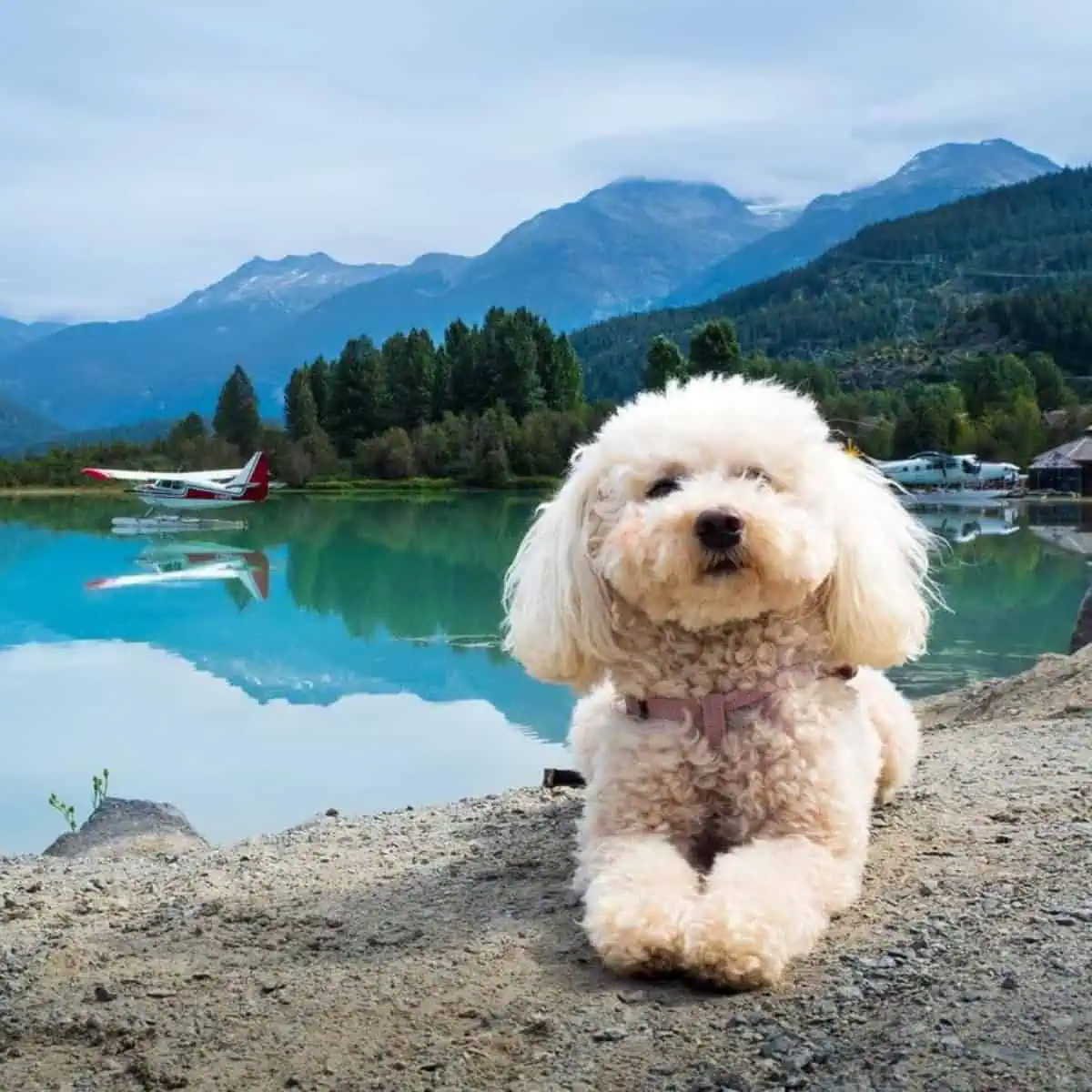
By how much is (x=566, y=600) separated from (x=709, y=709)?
1.50ft

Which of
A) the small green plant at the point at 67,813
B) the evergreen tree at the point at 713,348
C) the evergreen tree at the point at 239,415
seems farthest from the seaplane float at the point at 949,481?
the small green plant at the point at 67,813

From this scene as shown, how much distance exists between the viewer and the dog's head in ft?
9.34

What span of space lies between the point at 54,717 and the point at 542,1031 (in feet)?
38.2

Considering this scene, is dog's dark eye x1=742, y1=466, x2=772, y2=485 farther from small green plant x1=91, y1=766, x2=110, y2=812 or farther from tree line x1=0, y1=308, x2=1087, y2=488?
tree line x1=0, y1=308, x2=1087, y2=488

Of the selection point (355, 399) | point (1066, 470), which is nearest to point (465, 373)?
Result: point (355, 399)

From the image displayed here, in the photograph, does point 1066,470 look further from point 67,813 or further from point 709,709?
point 709,709

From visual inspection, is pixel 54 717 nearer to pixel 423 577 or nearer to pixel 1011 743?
pixel 1011 743

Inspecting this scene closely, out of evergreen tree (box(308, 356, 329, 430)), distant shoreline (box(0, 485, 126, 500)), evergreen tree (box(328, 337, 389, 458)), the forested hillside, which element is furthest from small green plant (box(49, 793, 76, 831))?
the forested hillside

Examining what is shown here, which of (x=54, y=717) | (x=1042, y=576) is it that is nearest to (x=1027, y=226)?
(x=1042, y=576)

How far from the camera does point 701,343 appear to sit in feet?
138

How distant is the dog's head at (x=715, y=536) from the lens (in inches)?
112

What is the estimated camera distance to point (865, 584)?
316cm

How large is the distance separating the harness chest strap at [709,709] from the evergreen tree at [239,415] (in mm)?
67974

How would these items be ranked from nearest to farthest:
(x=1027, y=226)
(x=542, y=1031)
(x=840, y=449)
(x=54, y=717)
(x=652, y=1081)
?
(x=652, y=1081)
(x=542, y=1031)
(x=840, y=449)
(x=54, y=717)
(x=1027, y=226)
